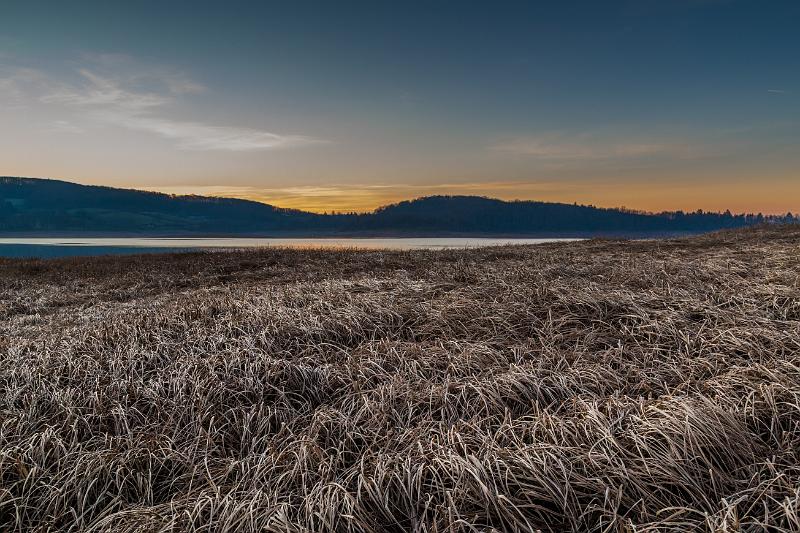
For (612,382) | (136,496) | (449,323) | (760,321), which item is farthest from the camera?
(449,323)

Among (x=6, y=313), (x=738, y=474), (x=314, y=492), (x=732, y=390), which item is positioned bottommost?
(x=6, y=313)

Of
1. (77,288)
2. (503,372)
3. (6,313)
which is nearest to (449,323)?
(503,372)

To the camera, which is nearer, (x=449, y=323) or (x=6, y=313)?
(x=449, y=323)

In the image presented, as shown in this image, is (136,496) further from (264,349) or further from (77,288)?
(77,288)

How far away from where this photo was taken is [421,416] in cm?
549

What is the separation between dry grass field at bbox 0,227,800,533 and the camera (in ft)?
12.7

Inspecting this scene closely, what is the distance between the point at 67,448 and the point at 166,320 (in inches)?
178

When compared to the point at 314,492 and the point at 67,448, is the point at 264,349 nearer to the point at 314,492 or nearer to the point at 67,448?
the point at 67,448

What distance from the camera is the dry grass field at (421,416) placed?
3863 mm

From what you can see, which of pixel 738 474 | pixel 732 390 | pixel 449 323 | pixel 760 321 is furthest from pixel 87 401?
pixel 760 321

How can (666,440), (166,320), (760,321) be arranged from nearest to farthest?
(666,440)
(760,321)
(166,320)

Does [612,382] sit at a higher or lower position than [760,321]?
lower

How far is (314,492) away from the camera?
13.4 feet

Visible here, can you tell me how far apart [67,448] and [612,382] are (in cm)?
649
